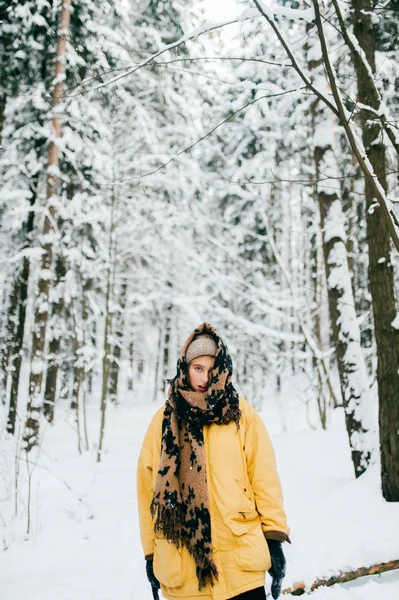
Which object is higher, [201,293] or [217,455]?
[201,293]

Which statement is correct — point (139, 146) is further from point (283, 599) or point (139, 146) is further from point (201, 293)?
point (283, 599)

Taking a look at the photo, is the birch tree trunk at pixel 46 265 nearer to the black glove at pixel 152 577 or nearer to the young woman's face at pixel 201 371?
the black glove at pixel 152 577

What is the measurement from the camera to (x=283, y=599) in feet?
10.5

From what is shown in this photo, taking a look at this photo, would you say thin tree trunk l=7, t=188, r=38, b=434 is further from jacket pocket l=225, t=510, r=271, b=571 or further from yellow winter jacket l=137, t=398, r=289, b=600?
jacket pocket l=225, t=510, r=271, b=571

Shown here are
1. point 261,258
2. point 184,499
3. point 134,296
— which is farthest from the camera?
point 261,258

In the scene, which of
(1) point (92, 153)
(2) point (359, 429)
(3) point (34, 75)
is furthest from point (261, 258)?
(2) point (359, 429)

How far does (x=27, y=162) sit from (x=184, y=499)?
435 inches

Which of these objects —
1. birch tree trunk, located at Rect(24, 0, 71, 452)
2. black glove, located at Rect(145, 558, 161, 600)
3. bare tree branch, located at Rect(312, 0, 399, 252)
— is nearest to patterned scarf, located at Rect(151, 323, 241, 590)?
black glove, located at Rect(145, 558, 161, 600)

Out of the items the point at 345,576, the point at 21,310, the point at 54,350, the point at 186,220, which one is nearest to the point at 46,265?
the point at 21,310

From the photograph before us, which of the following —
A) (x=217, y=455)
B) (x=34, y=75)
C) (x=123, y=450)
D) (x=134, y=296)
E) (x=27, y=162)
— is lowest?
(x=123, y=450)

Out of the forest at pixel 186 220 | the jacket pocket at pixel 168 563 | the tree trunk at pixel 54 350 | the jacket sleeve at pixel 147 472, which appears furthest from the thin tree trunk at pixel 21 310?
the jacket pocket at pixel 168 563

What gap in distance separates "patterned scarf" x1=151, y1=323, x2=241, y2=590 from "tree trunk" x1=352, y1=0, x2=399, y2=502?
2826mm

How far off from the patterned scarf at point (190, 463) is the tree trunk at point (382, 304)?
2826mm

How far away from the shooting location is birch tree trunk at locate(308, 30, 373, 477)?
5559 millimetres
